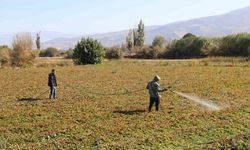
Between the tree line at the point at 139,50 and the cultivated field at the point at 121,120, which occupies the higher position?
the tree line at the point at 139,50

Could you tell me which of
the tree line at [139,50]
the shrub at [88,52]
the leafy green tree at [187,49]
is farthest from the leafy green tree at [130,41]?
the shrub at [88,52]

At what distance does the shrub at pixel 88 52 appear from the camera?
6969 cm

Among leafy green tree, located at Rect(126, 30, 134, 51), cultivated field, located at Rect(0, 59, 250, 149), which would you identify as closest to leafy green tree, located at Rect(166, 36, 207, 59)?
leafy green tree, located at Rect(126, 30, 134, 51)

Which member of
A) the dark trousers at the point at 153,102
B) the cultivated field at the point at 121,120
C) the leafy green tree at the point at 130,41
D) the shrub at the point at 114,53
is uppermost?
the leafy green tree at the point at 130,41

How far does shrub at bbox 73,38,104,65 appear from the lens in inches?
2744

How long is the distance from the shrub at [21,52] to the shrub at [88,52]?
32.6 feet

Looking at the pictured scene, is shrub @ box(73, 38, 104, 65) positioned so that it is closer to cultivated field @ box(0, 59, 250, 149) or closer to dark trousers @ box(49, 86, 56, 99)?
cultivated field @ box(0, 59, 250, 149)

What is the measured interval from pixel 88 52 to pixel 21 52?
567 inches

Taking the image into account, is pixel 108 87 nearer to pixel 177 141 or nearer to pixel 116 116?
pixel 116 116

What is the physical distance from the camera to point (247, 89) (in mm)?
29922

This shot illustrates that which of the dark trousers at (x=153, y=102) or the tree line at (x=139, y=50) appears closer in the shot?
the dark trousers at (x=153, y=102)

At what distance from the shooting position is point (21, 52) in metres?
75.1

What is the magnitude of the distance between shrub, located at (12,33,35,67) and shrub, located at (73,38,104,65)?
992 cm

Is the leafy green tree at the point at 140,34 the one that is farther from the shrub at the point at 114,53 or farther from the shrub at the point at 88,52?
the shrub at the point at 88,52
